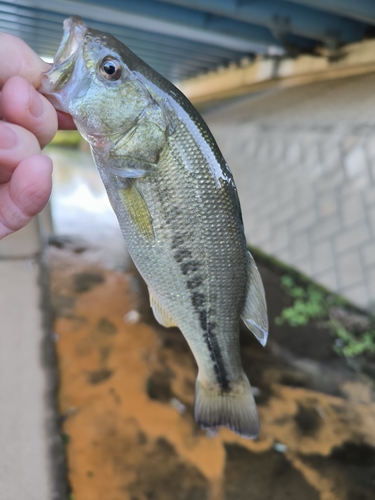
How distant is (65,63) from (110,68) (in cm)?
15

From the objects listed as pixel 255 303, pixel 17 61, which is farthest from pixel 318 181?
pixel 17 61

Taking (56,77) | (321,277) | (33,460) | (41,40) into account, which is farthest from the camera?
(41,40)

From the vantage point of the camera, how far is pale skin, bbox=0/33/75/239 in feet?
3.85

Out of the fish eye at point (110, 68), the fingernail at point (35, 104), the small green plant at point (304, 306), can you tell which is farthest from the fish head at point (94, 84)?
the small green plant at point (304, 306)

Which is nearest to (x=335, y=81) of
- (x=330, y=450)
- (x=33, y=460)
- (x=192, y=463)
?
(x=330, y=450)

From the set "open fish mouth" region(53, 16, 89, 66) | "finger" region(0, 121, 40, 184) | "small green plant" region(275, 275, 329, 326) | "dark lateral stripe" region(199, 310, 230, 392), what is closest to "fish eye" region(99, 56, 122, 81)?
"open fish mouth" region(53, 16, 89, 66)

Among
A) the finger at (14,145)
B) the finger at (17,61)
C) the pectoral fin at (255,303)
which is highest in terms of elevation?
the finger at (17,61)

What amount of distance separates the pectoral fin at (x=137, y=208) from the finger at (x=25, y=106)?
347 mm

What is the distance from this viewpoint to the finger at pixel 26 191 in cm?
119

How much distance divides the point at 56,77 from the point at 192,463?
10.3 ft

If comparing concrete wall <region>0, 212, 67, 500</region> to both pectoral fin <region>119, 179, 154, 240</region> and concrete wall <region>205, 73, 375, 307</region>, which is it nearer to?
pectoral fin <region>119, 179, 154, 240</region>

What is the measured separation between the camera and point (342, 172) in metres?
5.44

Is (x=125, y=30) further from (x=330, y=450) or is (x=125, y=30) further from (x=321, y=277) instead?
(x=330, y=450)

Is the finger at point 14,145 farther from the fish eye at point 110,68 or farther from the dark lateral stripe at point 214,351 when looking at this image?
the dark lateral stripe at point 214,351
